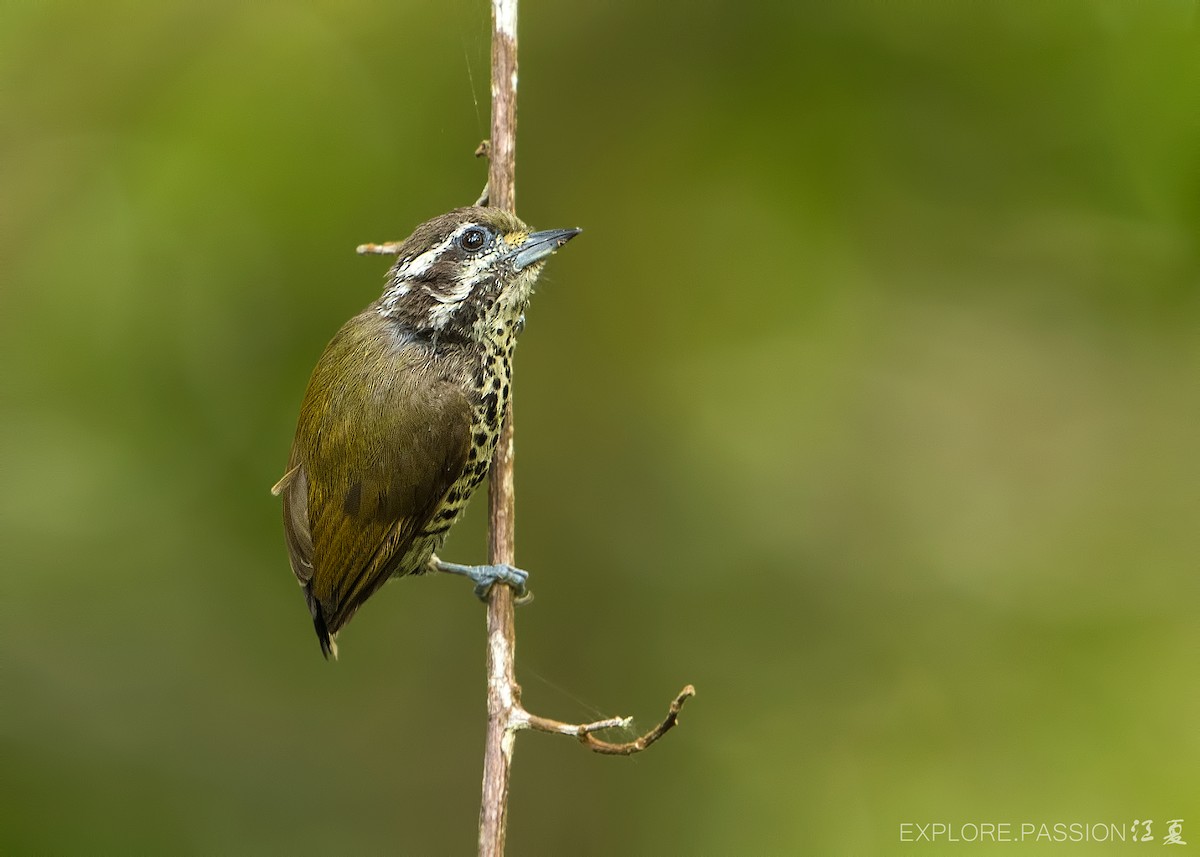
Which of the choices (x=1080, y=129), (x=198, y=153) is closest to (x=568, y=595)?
(x=198, y=153)

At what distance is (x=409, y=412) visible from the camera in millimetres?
3863

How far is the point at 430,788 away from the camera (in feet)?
16.4

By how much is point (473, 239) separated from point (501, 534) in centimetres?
92

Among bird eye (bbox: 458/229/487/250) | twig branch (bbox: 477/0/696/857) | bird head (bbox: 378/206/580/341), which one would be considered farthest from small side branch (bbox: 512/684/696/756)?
bird eye (bbox: 458/229/487/250)

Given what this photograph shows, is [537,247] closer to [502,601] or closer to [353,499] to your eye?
[353,499]

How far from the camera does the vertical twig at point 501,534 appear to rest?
10.4 feet

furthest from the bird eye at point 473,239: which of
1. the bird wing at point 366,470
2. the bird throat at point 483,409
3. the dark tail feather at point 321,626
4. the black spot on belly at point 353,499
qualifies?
the dark tail feather at point 321,626

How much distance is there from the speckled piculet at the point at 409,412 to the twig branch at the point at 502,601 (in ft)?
0.25

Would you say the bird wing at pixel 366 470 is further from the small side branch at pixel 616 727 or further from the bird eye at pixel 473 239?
the small side branch at pixel 616 727

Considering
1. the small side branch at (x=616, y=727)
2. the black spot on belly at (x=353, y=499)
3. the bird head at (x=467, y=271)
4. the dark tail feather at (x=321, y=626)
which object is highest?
the bird head at (x=467, y=271)

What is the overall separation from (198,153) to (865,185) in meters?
2.41

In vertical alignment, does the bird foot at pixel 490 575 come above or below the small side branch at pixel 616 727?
above

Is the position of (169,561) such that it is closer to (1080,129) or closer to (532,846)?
(532,846)

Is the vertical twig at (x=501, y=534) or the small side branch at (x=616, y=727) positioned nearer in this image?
the small side branch at (x=616, y=727)
